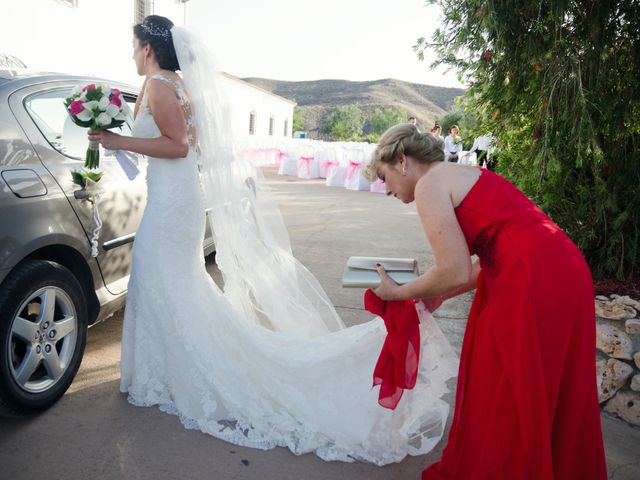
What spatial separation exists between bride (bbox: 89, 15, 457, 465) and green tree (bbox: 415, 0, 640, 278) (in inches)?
72.2

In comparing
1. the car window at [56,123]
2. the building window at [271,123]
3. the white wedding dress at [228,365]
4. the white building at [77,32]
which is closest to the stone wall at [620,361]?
the white wedding dress at [228,365]

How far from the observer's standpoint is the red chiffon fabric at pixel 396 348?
7.22 ft

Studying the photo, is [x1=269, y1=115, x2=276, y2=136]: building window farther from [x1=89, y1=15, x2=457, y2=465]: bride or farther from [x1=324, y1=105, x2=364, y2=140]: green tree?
[x1=89, y1=15, x2=457, y2=465]: bride

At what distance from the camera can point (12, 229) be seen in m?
2.36

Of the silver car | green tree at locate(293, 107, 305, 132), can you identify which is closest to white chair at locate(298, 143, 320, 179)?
the silver car

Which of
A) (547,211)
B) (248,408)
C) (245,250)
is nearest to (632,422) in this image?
(547,211)

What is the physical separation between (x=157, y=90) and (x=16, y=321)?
52.4 inches

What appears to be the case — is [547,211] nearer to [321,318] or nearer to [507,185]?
[321,318]

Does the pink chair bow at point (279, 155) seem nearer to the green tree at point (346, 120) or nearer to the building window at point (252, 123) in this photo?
the building window at point (252, 123)

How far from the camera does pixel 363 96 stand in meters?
108

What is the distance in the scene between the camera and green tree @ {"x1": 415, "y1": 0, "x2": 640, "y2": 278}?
3338 millimetres

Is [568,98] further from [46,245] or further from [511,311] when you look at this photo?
[46,245]

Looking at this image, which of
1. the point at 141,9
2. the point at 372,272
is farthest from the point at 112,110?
the point at 141,9

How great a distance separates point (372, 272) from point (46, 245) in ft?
5.38
